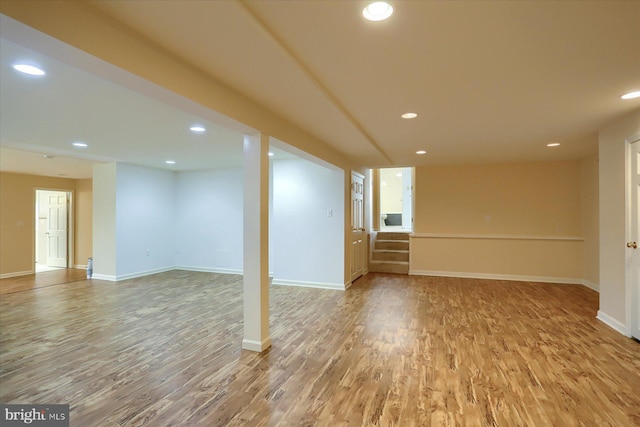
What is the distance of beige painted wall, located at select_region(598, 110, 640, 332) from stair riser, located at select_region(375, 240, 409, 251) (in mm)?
4140

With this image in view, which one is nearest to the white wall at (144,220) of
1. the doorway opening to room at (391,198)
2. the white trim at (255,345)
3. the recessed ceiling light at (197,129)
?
the recessed ceiling light at (197,129)

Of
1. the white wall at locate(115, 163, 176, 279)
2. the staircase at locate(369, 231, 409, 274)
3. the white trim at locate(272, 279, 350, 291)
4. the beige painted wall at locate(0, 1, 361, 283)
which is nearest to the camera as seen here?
the beige painted wall at locate(0, 1, 361, 283)

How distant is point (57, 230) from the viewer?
Answer: 331 inches

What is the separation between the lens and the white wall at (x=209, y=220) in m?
7.05

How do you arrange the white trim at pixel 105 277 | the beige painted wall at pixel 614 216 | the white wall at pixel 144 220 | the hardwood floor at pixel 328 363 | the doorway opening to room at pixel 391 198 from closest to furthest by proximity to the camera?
the hardwood floor at pixel 328 363 → the beige painted wall at pixel 614 216 → the white trim at pixel 105 277 → the white wall at pixel 144 220 → the doorway opening to room at pixel 391 198

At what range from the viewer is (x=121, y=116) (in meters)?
3.41

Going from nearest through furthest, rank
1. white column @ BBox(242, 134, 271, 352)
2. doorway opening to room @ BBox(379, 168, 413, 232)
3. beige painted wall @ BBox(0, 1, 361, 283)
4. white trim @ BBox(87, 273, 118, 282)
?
beige painted wall @ BBox(0, 1, 361, 283) → white column @ BBox(242, 134, 271, 352) → white trim @ BBox(87, 273, 118, 282) → doorway opening to room @ BBox(379, 168, 413, 232)

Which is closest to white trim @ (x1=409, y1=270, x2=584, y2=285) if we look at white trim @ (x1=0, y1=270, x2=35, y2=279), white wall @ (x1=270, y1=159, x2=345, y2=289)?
white wall @ (x1=270, y1=159, x2=345, y2=289)

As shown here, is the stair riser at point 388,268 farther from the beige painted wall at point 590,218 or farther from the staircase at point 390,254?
the beige painted wall at point 590,218

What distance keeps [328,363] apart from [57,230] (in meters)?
9.12

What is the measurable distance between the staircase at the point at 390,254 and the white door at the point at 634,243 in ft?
13.2

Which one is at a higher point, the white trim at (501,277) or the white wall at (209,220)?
the white wall at (209,220)

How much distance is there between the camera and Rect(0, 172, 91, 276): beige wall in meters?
7.02

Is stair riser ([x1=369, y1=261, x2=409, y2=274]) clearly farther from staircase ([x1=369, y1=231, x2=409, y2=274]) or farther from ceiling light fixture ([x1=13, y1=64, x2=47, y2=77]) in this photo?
ceiling light fixture ([x1=13, y1=64, x2=47, y2=77])
